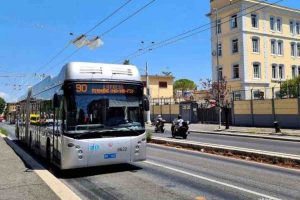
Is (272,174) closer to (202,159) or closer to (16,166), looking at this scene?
(202,159)

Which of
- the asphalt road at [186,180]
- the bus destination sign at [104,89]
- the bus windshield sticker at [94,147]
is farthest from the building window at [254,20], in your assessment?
the bus windshield sticker at [94,147]

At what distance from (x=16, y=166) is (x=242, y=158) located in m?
7.29

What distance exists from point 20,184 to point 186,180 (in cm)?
384

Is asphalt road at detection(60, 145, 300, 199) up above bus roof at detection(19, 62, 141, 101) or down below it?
below

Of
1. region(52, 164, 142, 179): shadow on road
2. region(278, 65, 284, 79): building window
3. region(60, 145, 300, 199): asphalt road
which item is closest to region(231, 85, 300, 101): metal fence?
region(278, 65, 284, 79): building window

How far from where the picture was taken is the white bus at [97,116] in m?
11.1

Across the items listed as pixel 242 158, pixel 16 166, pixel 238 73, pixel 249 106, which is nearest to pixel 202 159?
pixel 242 158

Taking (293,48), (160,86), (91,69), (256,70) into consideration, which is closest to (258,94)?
(256,70)

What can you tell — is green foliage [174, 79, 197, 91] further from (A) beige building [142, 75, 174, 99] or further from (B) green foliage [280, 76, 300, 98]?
(B) green foliage [280, 76, 300, 98]

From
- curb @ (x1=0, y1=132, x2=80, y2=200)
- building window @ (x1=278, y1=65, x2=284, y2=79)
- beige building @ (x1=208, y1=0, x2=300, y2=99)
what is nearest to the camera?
curb @ (x1=0, y1=132, x2=80, y2=200)

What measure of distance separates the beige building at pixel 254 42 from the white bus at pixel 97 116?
4531 cm

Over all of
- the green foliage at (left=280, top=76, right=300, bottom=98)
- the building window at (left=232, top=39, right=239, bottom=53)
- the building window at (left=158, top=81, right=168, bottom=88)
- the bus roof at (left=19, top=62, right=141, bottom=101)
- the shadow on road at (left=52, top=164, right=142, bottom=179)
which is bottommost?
the shadow on road at (left=52, top=164, right=142, bottom=179)

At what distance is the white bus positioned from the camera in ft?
36.3

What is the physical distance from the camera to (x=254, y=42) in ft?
190
